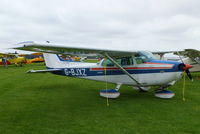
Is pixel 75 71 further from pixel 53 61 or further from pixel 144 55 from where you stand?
pixel 144 55

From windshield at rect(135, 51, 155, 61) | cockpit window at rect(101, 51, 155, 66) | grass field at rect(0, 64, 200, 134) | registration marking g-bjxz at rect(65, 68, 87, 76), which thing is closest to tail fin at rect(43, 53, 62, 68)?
registration marking g-bjxz at rect(65, 68, 87, 76)

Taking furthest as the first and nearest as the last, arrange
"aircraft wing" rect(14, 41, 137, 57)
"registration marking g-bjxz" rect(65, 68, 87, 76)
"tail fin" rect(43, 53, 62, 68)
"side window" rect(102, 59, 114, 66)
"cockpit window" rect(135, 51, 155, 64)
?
"tail fin" rect(43, 53, 62, 68) → "registration marking g-bjxz" rect(65, 68, 87, 76) → "side window" rect(102, 59, 114, 66) → "cockpit window" rect(135, 51, 155, 64) → "aircraft wing" rect(14, 41, 137, 57)

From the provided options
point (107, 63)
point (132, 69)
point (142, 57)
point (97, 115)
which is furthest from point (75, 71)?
point (97, 115)

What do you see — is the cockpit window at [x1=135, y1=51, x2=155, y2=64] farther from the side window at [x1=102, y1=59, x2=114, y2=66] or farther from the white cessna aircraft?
the side window at [x1=102, y1=59, x2=114, y2=66]

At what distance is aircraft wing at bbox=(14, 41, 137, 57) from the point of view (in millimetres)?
4589

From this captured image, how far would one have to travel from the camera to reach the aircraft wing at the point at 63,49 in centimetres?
459

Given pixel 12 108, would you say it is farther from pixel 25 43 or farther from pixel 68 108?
pixel 25 43

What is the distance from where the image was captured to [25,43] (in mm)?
4480

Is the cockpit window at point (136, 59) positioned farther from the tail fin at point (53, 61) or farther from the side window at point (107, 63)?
the tail fin at point (53, 61)

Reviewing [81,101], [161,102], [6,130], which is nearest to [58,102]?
[81,101]

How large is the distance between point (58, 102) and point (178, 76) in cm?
443

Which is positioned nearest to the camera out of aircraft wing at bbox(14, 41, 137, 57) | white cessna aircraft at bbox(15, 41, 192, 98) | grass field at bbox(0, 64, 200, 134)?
grass field at bbox(0, 64, 200, 134)

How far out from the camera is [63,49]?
5.77 metres

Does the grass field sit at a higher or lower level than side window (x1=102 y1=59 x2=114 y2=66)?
lower
